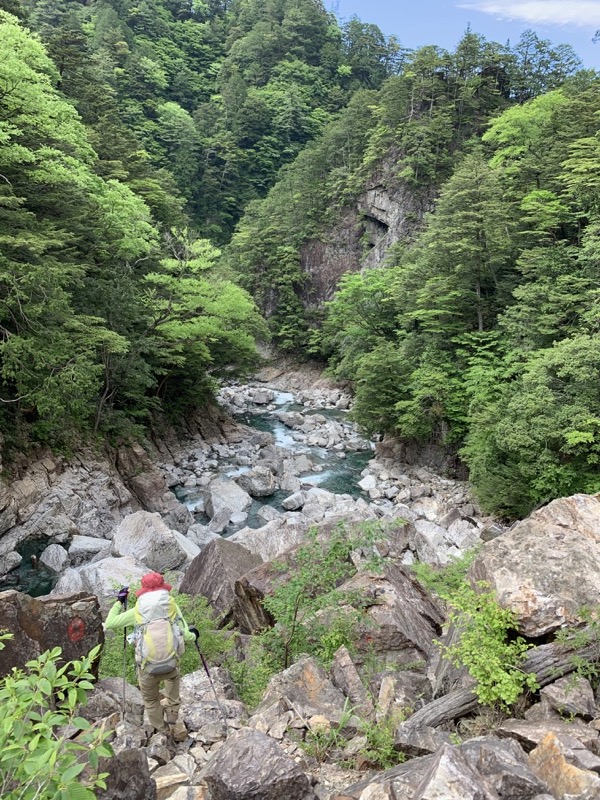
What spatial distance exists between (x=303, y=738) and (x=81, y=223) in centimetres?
1397

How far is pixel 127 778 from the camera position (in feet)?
9.56

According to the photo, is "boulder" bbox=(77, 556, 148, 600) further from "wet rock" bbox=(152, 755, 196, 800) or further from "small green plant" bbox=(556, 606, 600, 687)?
"small green plant" bbox=(556, 606, 600, 687)

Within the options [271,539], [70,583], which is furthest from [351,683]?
[70,583]

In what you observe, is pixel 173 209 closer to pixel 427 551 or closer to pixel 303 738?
pixel 427 551

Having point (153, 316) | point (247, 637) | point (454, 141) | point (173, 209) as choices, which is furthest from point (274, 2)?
point (247, 637)

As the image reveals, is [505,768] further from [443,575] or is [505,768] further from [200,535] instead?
[200,535]

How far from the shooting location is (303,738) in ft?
13.3

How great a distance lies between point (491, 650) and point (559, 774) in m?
1.11

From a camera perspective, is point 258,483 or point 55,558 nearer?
point 55,558

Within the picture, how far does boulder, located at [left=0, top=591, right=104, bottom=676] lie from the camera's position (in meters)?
4.41

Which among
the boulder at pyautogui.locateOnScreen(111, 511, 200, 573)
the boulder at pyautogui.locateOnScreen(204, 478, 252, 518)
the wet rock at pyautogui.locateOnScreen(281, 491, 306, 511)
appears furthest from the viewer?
the wet rock at pyautogui.locateOnScreen(281, 491, 306, 511)

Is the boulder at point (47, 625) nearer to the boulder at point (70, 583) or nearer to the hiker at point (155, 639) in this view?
the hiker at point (155, 639)

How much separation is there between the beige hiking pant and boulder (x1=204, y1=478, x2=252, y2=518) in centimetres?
988

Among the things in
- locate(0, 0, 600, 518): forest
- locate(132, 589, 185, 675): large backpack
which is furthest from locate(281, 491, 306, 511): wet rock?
locate(132, 589, 185, 675): large backpack
